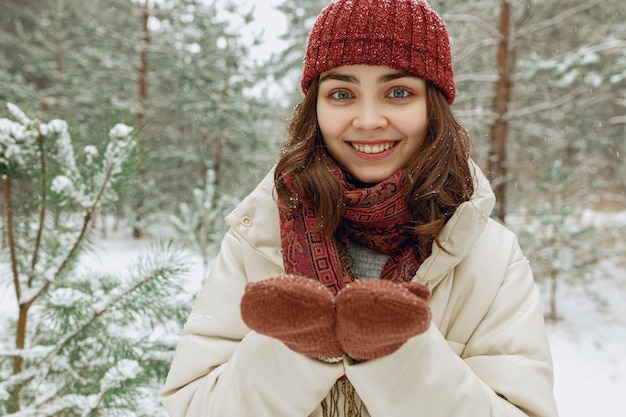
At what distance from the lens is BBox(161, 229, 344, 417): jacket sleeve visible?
928mm

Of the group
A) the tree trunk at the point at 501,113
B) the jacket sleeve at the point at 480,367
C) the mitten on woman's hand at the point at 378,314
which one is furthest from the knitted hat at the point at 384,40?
the tree trunk at the point at 501,113

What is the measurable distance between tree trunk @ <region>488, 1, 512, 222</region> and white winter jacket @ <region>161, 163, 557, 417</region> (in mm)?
4550

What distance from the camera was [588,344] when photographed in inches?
262

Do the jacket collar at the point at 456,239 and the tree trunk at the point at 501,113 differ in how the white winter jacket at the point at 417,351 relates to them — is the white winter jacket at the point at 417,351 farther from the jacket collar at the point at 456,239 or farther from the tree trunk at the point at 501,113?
the tree trunk at the point at 501,113

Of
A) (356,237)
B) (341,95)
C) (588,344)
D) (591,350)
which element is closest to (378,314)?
(356,237)

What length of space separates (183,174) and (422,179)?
10803 mm

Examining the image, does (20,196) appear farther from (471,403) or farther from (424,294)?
(471,403)

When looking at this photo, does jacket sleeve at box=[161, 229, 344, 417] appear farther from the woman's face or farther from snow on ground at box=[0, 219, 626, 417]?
snow on ground at box=[0, 219, 626, 417]

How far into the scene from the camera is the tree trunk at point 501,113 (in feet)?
18.2

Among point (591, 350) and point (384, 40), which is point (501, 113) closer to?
→ point (591, 350)

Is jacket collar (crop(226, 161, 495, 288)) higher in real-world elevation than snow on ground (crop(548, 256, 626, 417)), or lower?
higher

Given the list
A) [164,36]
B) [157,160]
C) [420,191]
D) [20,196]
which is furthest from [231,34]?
[420,191]

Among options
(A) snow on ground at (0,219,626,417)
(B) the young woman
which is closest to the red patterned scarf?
(B) the young woman

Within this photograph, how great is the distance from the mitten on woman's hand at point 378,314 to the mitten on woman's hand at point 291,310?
31 mm
